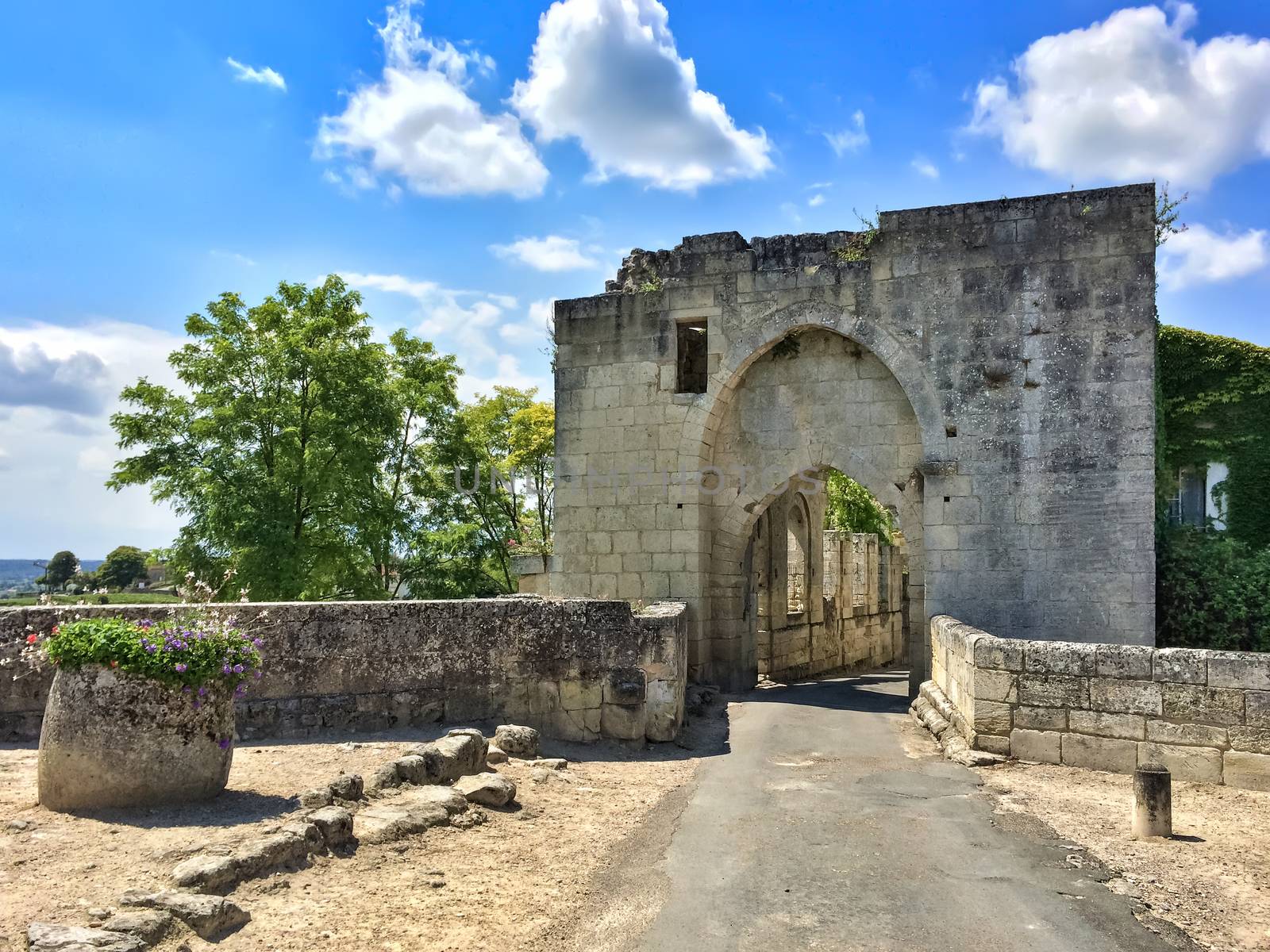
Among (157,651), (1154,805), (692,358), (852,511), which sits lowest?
(1154,805)

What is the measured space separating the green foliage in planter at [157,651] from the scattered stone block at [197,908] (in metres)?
1.45

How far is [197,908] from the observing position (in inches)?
142

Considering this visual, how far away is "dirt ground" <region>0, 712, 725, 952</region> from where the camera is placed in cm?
377

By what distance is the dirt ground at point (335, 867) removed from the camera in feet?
12.4

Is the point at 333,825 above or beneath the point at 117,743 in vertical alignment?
beneath

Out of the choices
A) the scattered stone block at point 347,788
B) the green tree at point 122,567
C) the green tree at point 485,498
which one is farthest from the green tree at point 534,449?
the green tree at point 122,567

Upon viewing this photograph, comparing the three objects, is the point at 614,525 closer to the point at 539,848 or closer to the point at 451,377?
the point at 539,848

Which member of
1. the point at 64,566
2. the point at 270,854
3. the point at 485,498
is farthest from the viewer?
the point at 64,566

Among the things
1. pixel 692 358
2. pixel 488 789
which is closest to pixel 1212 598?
A: pixel 692 358

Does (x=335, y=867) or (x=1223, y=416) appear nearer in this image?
(x=335, y=867)

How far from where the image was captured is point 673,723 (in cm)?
832

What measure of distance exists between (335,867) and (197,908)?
0.94 metres

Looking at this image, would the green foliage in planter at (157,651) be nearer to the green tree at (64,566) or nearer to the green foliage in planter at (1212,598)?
the green foliage in planter at (1212,598)

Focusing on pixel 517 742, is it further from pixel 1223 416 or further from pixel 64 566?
pixel 64 566
